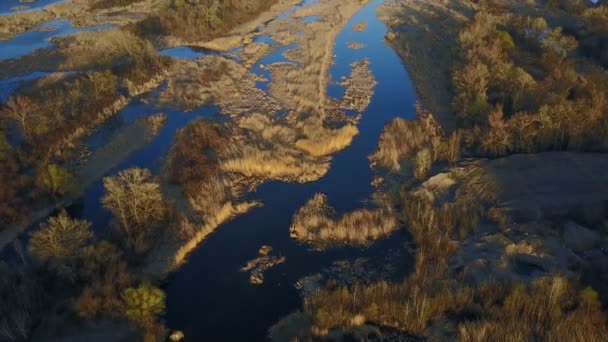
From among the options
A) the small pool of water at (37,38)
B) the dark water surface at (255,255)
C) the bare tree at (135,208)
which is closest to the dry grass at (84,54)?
the small pool of water at (37,38)

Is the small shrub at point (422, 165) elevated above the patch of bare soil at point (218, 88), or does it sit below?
below

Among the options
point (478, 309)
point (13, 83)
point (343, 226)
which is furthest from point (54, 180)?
point (478, 309)

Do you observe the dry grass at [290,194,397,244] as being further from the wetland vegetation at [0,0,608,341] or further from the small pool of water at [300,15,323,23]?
the small pool of water at [300,15,323,23]

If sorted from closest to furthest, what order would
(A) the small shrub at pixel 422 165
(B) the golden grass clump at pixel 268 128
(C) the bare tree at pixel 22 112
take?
(A) the small shrub at pixel 422 165 < (C) the bare tree at pixel 22 112 < (B) the golden grass clump at pixel 268 128

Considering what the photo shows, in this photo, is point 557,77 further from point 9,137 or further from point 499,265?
point 9,137

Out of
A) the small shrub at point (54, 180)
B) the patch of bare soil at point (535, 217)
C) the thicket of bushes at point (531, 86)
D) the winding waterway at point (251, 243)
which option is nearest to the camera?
the winding waterway at point (251, 243)

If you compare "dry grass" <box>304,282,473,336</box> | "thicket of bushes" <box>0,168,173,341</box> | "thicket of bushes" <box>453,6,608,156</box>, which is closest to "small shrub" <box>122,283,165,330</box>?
"thicket of bushes" <box>0,168,173,341</box>

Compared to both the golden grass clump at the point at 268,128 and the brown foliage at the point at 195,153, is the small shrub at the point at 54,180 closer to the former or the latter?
the brown foliage at the point at 195,153
